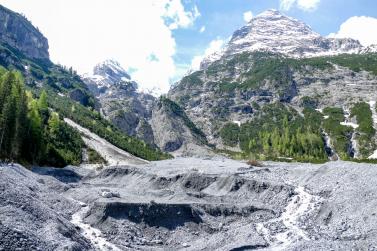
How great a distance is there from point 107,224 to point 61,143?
109 m

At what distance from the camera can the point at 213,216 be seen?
161ft

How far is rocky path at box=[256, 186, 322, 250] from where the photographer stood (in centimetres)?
3756

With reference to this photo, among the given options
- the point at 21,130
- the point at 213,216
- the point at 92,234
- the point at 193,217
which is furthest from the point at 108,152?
the point at 92,234

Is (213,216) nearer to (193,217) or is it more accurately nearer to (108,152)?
(193,217)

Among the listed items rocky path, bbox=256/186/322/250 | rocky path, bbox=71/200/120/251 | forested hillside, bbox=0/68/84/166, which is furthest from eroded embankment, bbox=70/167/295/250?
forested hillside, bbox=0/68/84/166

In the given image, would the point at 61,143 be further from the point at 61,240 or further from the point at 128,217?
the point at 61,240

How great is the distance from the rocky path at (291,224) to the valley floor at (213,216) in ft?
0.33

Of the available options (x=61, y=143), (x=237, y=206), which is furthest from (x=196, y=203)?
(x=61, y=143)

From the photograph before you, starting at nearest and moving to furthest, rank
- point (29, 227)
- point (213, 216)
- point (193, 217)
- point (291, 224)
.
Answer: point (29, 227), point (291, 224), point (193, 217), point (213, 216)

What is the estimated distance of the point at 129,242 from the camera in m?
41.2

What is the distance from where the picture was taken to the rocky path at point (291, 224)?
37.6 m

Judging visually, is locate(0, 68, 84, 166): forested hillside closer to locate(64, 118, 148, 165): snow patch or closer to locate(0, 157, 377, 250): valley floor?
locate(64, 118, 148, 165): snow patch

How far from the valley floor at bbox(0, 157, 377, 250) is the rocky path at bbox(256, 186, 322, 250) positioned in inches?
4.0

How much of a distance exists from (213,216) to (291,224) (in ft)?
32.0
